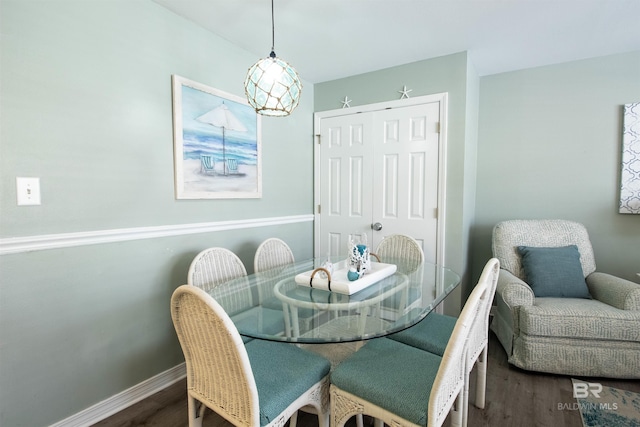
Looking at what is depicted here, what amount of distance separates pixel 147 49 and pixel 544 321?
3.05m

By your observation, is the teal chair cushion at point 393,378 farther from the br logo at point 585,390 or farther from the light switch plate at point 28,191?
the light switch plate at point 28,191

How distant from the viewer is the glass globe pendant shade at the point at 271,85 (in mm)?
1501

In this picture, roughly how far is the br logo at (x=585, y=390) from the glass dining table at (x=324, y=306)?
102cm

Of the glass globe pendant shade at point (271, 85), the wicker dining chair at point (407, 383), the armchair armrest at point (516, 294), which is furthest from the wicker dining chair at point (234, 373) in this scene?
the armchair armrest at point (516, 294)

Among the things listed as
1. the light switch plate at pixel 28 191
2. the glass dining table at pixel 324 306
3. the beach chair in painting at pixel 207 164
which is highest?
the beach chair in painting at pixel 207 164

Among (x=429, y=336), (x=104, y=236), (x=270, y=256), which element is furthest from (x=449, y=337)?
(x=104, y=236)

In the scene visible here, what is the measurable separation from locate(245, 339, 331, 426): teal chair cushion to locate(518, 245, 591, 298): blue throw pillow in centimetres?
197

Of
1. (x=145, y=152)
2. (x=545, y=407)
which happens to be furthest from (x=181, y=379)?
(x=545, y=407)

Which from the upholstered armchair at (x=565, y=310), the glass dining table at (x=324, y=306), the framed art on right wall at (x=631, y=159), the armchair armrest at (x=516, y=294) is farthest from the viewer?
the framed art on right wall at (x=631, y=159)

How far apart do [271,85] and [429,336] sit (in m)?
1.49

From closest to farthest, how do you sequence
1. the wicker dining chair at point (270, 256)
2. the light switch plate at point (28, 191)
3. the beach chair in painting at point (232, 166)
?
1. the light switch plate at point (28, 191)
2. the wicker dining chair at point (270, 256)
3. the beach chair in painting at point (232, 166)

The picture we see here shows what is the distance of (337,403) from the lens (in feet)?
4.25

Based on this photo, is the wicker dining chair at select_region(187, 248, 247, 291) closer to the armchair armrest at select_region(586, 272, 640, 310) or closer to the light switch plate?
the light switch plate

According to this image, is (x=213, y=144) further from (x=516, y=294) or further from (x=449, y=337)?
(x=516, y=294)
